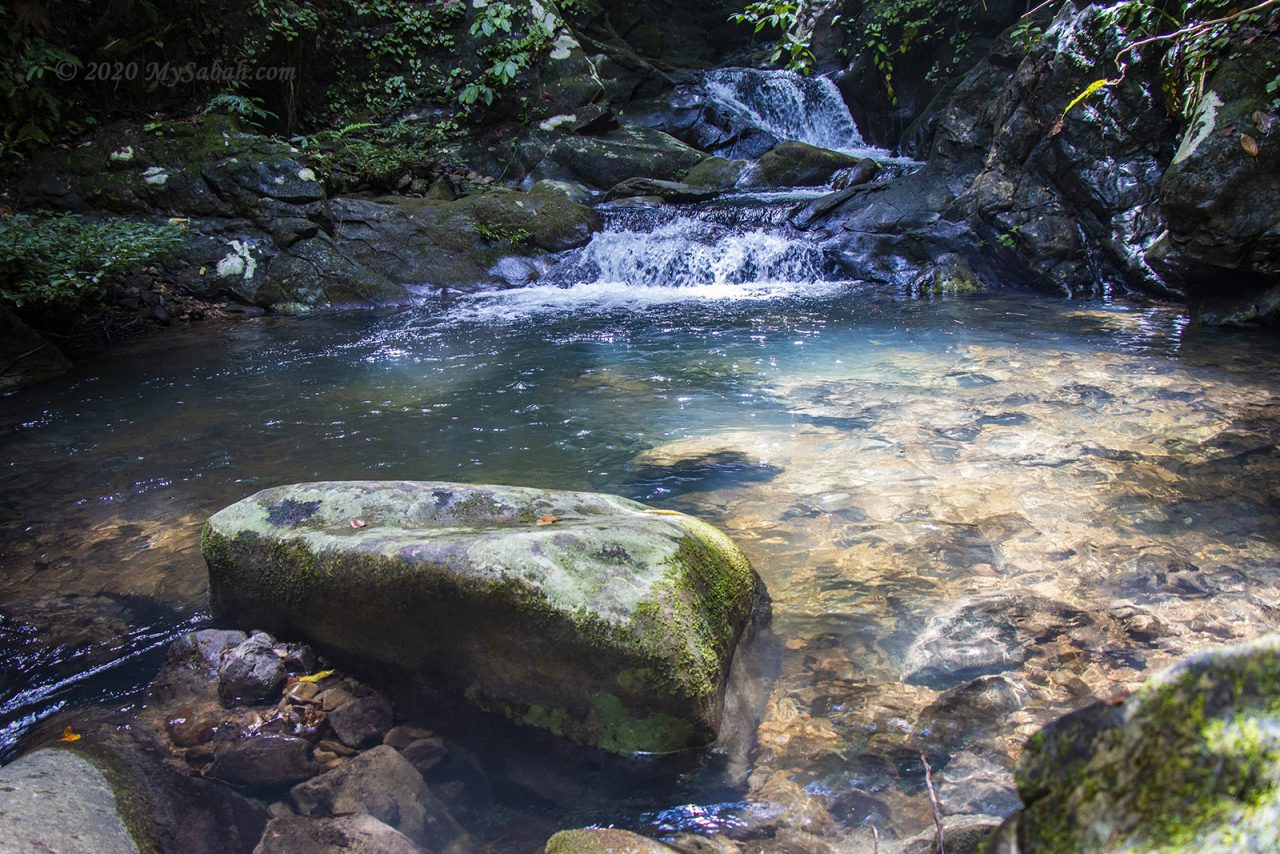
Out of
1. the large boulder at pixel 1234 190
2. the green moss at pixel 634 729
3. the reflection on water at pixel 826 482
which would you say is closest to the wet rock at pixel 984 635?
the reflection on water at pixel 826 482

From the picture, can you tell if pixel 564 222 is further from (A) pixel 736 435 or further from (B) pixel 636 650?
(B) pixel 636 650

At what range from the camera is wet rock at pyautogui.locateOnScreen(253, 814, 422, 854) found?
79.3 inches

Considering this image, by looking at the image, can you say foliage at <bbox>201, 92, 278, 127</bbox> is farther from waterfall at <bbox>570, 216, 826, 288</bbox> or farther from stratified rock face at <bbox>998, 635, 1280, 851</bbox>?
stratified rock face at <bbox>998, 635, 1280, 851</bbox>

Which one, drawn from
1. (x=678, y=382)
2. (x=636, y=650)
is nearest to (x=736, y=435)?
(x=678, y=382)

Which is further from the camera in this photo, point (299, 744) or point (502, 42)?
point (502, 42)

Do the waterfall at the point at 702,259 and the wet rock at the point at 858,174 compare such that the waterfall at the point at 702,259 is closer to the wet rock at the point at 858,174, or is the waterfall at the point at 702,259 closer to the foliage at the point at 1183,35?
the wet rock at the point at 858,174

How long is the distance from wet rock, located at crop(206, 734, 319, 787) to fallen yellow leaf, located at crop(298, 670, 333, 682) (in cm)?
24

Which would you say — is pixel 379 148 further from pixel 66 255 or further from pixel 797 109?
pixel 797 109

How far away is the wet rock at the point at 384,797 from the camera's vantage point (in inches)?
83.4

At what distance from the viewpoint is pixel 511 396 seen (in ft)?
20.0

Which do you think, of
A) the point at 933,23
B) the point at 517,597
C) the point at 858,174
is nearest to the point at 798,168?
the point at 858,174

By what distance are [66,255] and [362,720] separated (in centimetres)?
775

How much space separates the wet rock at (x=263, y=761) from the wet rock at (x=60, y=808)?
0.32 m

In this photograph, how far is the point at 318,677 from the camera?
2.68 m
